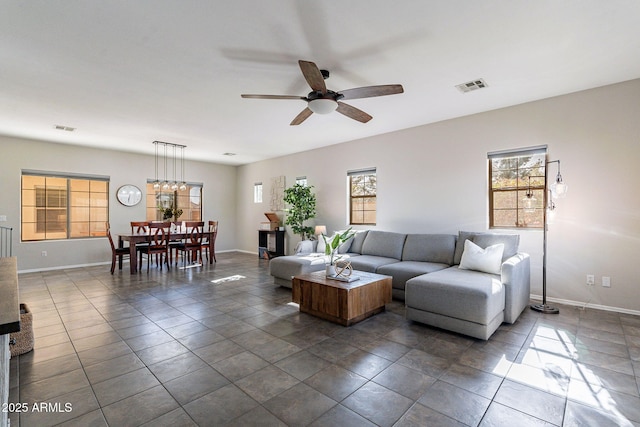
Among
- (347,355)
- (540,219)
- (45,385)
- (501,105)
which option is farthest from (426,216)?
(45,385)

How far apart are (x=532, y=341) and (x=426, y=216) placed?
262 cm

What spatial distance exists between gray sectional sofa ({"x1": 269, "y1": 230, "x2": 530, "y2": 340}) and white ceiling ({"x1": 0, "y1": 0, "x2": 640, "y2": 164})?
2.00 metres

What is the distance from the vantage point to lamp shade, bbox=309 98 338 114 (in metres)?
3.07

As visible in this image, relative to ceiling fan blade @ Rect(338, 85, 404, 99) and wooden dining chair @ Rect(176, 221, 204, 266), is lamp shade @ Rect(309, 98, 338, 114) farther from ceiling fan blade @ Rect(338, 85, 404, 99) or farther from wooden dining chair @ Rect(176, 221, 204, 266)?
wooden dining chair @ Rect(176, 221, 204, 266)

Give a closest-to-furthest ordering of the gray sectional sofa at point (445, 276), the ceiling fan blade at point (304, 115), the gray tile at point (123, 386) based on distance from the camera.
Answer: the gray tile at point (123, 386) < the gray sectional sofa at point (445, 276) < the ceiling fan blade at point (304, 115)

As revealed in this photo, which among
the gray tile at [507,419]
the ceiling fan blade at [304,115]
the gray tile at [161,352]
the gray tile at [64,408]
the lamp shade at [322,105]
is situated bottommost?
the gray tile at [64,408]

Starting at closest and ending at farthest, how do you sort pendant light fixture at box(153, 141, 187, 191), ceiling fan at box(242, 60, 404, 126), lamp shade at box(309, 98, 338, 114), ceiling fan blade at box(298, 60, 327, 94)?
ceiling fan blade at box(298, 60, 327, 94) < ceiling fan at box(242, 60, 404, 126) < lamp shade at box(309, 98, 338, 114) < pendant light fixture at box(153, 141, 187, 191)

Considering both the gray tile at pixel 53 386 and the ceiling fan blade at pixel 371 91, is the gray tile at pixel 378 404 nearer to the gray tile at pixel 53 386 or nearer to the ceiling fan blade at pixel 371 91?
the gray tile at pixel 53 386

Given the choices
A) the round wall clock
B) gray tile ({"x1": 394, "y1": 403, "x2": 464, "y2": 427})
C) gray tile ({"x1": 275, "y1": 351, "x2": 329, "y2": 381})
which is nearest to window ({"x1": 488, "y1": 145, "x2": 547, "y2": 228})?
gray tile ({"x1": 394, "y1": 403, "x2": 464, "y2": 427})

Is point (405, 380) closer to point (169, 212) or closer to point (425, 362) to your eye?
point (425, 362)

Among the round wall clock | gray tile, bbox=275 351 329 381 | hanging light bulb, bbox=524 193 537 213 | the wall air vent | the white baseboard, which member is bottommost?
gray tile, bbox=275 351 329 381

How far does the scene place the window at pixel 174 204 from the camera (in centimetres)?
783

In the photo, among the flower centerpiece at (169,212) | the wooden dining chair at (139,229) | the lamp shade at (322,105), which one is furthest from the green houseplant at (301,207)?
the lamp shade at (322,105)

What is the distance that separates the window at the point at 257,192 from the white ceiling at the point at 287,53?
13.3 feet
